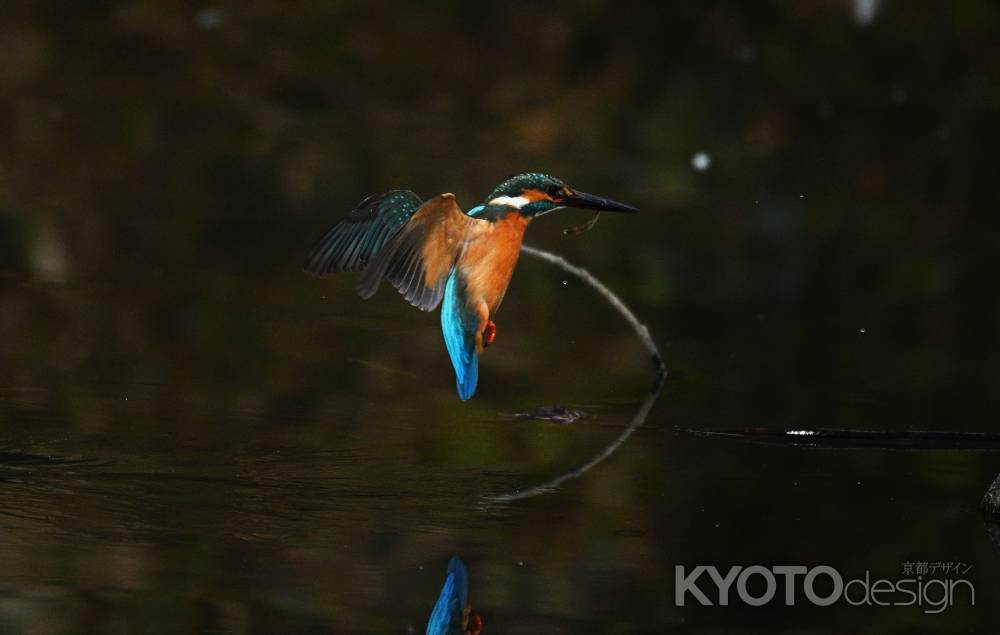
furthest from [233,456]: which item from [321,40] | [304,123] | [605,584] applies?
[321,40]

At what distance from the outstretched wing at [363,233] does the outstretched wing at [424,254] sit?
17cm

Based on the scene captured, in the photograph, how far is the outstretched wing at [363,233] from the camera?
516 cm

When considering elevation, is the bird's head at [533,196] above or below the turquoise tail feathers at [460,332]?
above

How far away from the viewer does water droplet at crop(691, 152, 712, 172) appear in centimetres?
1205

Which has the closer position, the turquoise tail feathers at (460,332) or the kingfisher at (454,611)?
the kingfisher at (454,611)

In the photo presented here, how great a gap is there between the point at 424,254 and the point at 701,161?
24.2 feet

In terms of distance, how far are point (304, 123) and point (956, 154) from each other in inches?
160

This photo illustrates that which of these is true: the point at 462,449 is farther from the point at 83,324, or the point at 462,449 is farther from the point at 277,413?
the point at 83,324

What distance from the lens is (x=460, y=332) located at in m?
5.10

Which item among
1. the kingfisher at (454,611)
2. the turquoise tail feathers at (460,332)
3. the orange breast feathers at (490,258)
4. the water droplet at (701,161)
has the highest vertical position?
the water droplet at (701,161)

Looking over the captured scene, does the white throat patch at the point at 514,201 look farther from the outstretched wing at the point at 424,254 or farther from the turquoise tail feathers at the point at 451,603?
the turquoise tail feathers at the point at 451,603

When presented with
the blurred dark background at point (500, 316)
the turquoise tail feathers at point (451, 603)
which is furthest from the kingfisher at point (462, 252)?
the turquoise tail feathers at point (451, 603)

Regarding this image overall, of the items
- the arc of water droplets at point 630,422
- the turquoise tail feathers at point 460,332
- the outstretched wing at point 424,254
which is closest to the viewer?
the outstretched wing at point 424,254

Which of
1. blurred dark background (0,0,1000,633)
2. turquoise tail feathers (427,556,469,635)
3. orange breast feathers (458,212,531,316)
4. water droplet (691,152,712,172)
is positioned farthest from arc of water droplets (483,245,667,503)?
water droplet (691,152,712,172)
